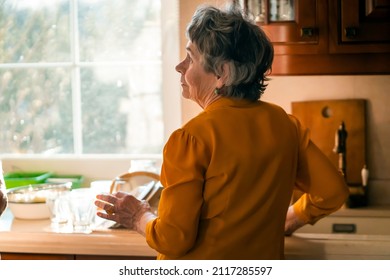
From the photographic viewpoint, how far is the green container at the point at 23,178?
213 centimetres

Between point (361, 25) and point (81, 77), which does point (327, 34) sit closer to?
point (361, 25)

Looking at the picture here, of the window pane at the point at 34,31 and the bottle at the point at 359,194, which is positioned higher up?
the window pane at the point at 34,31

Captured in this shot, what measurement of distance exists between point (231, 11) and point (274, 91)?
0.84 m

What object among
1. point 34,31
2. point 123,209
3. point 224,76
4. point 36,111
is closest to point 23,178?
point 36,111

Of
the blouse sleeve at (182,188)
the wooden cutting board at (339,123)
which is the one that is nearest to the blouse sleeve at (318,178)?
the blouse sleeve at (182,188)

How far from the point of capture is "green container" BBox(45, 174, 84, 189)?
2241 mm

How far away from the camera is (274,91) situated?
2127 mm

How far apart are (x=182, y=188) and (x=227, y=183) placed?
0.08m

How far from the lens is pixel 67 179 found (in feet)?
7.46

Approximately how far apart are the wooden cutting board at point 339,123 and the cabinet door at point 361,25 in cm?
27

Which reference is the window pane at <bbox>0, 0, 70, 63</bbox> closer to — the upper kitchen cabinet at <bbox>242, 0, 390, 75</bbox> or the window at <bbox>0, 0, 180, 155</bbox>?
the window at <bbox>0, 0, 180, 155</bbox>

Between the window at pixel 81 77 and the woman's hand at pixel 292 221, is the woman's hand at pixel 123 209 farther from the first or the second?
the window at pixel 81 77

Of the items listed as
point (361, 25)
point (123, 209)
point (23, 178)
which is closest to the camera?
point (123, 209)

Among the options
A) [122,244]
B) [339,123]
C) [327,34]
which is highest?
[327,34]
